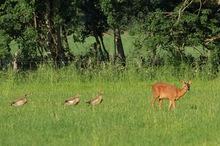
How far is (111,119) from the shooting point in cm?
1381

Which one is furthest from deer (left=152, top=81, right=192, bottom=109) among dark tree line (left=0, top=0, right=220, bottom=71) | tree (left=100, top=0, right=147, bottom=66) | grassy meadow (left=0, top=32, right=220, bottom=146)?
tree (left=100, top=0, right=147, bottom=66)

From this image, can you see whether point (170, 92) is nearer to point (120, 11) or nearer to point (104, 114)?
point (104, 114)

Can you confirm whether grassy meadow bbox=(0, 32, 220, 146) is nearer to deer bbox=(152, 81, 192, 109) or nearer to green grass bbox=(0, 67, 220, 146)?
green grass bbox=(0, 67, 220, 146)

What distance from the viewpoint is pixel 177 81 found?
25469 mm

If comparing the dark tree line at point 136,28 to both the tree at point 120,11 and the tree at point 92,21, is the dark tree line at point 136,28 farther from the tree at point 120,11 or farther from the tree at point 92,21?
the tree at point 92,21

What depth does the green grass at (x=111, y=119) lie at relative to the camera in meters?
11.3

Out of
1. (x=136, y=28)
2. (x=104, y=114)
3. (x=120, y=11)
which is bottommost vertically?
(x=104, y=114)

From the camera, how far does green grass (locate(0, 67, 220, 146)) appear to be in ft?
37.2

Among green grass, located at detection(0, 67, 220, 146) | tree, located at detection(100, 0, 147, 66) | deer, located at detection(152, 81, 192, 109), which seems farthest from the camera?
tree, located at detection(100, 0, 147, 66)

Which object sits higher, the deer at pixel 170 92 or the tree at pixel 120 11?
the tree at pixel 120 11

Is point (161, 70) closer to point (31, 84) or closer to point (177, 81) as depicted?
point (177, 81)

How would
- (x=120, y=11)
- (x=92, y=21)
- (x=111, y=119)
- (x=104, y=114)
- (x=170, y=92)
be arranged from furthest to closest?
(x=92, y=21) → (x=120, y=11) → (x=170, y=92) → (x=104, y=114) → (x=111, y=119)

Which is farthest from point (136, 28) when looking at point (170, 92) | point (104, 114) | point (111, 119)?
point (111, 119)

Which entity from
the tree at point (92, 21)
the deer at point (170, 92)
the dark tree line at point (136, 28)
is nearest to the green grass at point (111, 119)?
the deer at point (170, 92)
